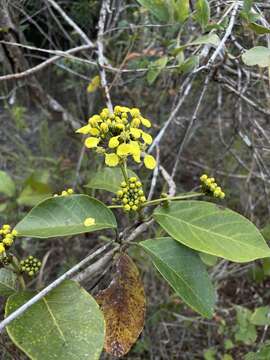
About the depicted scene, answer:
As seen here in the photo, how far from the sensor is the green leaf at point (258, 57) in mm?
976

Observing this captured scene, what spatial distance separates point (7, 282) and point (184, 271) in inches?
14.7

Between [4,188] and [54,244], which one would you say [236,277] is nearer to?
[54,244]

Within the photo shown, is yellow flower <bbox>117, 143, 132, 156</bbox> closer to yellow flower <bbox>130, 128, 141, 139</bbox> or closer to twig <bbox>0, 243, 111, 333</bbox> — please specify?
yellow flower <bbox>130, 128, 141, 139</bbox>

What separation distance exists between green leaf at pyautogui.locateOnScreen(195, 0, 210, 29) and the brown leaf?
66cm

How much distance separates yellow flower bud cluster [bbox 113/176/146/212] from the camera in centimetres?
90

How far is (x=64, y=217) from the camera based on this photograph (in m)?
0.91

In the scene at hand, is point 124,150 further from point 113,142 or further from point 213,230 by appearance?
point 213,230

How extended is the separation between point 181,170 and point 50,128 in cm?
89

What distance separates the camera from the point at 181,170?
2.77m

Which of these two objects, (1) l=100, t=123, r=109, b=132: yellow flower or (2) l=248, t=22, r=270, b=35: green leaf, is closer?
(1) l=100, t=123, r=109, b=132: yellow flower

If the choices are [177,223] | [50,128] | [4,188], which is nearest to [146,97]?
[50,128]

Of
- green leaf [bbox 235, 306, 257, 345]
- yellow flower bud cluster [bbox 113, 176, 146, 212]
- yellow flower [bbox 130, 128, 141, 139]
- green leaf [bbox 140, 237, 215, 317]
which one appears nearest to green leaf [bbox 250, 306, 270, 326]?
green leaf [bbox 235, 306, 257, 345]

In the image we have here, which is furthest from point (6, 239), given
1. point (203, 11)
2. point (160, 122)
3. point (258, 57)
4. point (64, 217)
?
point (160, 122)

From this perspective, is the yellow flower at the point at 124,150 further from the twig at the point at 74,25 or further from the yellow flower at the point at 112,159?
the twig at the point at 74,25
